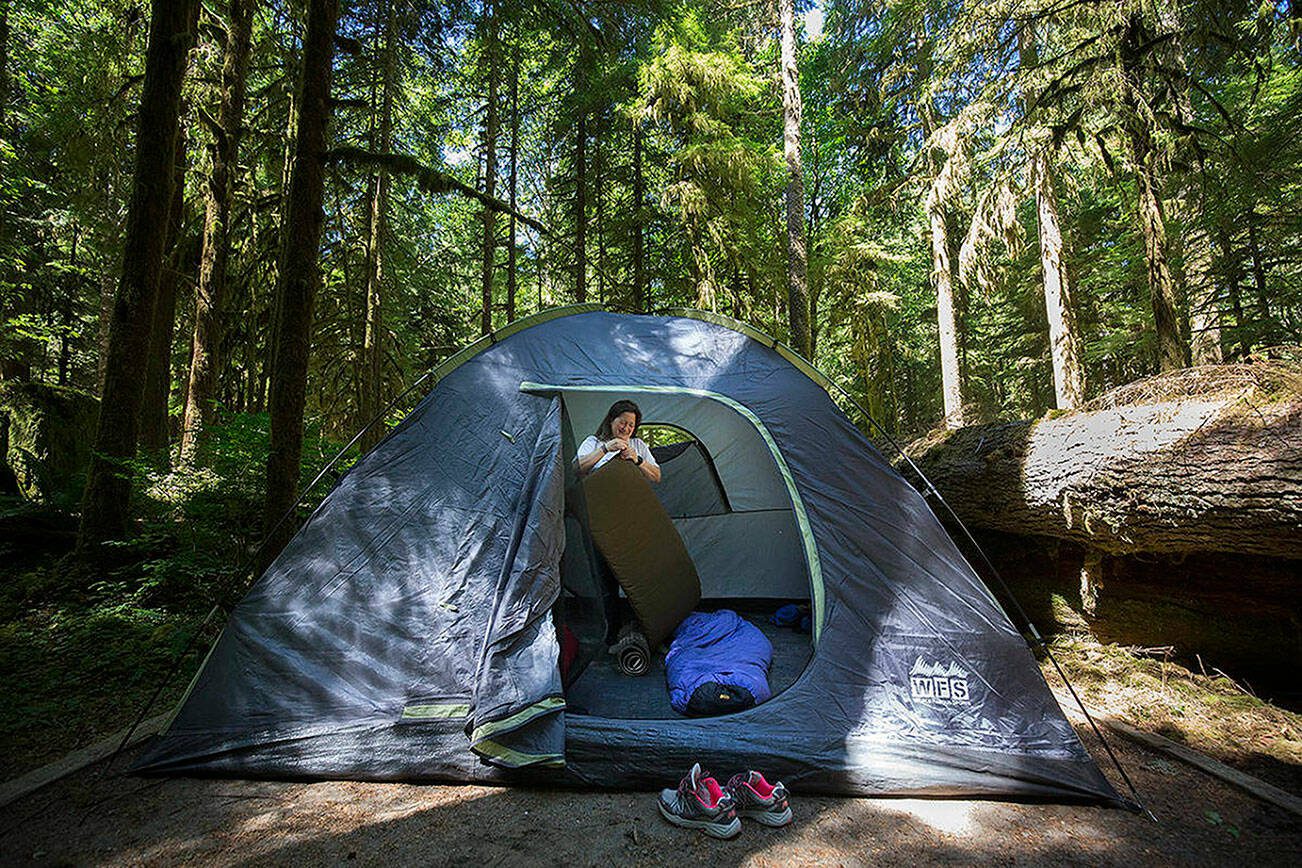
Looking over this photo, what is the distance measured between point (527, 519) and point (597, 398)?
194 cm

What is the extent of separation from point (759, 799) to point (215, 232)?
753cm

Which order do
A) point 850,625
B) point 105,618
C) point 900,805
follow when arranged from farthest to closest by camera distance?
1. point 105,618
2. point 850,625
3. point 900,805

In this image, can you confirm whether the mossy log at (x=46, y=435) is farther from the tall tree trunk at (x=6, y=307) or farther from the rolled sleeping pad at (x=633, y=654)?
the rolled sleeping pad at (x=633, y=654)

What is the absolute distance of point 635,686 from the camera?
293 centimetres

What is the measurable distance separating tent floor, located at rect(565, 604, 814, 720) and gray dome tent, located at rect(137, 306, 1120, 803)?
0.07 meters

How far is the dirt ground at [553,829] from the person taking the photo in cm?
179

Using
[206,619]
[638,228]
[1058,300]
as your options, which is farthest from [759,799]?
[638,228]

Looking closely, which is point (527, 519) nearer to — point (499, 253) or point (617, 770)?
point (617, 770)

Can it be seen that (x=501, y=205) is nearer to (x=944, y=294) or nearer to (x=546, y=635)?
(x=546, y=635)

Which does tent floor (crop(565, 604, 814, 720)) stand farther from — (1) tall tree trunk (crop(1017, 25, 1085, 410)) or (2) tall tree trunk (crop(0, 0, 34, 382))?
(1) tall tree trunk (crop(1017, 25, 1085, 410))

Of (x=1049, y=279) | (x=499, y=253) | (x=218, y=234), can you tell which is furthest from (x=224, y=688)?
(x=499, y=253)

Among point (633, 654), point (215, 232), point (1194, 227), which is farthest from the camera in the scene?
point (1194, 227)

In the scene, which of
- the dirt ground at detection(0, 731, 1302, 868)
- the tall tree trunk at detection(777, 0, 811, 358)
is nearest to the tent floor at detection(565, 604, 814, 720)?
the dirt ground at detection(0, 731, 1302, 868)

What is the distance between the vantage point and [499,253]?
13.5 metres
